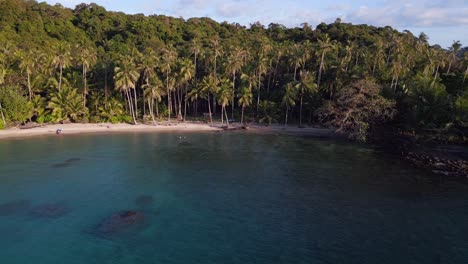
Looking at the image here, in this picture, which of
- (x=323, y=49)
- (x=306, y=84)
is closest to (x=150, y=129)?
(x=306, y=84)

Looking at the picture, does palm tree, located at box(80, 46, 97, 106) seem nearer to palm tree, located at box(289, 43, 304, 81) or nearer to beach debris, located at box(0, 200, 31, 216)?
beach debris, located at box(0, 200, 31, 216)

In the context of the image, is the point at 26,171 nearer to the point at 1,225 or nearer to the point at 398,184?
the point at 1,225

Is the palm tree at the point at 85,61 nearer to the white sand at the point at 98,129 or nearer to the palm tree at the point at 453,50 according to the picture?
the white sand at the point at 98,129

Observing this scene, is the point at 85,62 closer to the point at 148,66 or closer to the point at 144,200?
the point at 148,66


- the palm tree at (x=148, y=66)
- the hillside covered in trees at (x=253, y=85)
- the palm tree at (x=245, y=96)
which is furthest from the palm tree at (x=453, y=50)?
the palm tree at (x=148, y=66)

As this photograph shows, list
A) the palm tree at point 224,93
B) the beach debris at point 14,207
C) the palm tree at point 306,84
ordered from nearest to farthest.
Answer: the beach debris at point 14,207
the palm tree at point 306,84
the palm tree at point 224,93

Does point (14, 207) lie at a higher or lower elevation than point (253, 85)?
lower
